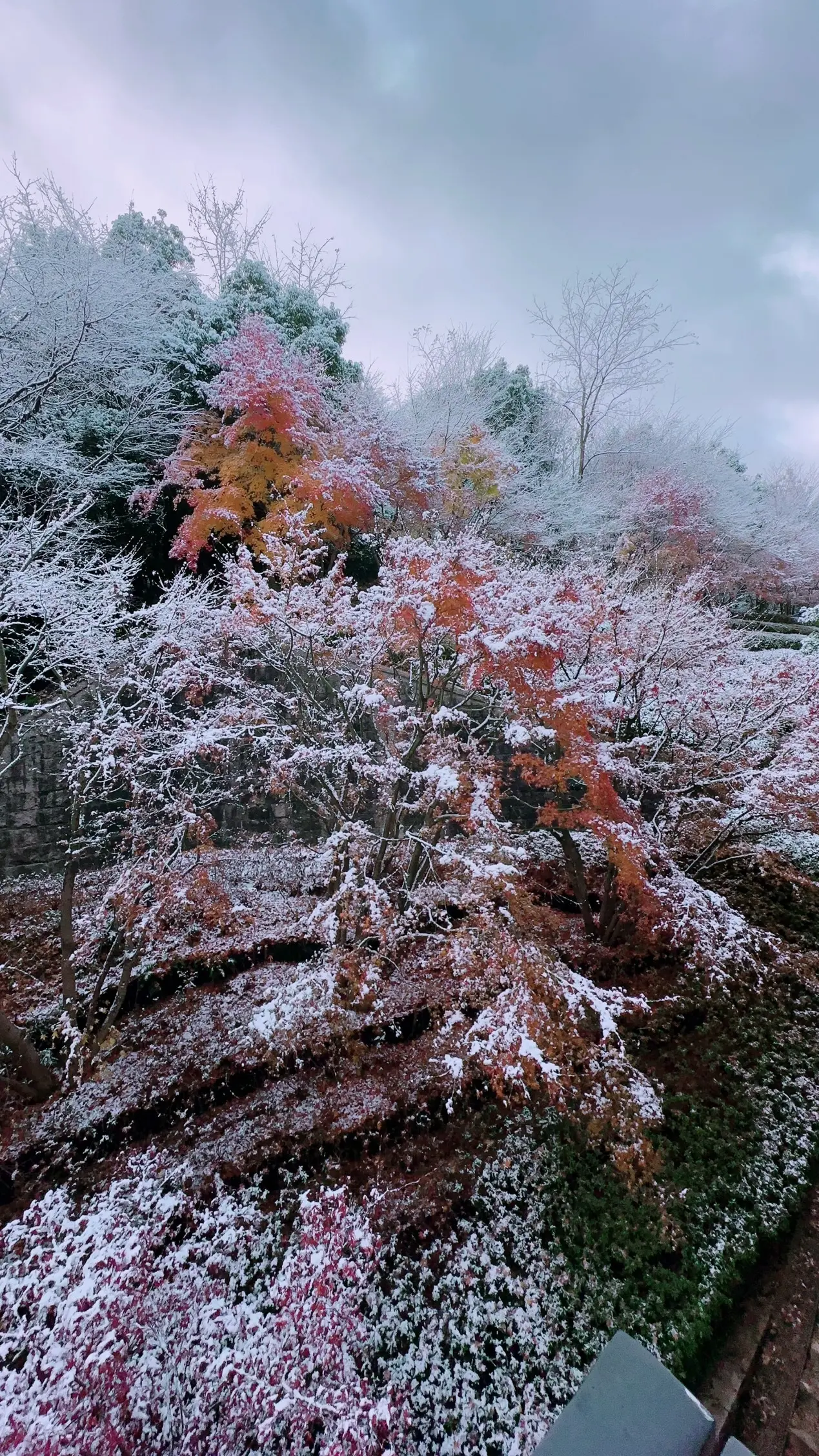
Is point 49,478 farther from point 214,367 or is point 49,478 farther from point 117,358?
point 214,367

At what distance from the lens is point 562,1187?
437 centimetres

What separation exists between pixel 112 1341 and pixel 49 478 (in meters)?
10.8

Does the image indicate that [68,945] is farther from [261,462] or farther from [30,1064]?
[261,462]

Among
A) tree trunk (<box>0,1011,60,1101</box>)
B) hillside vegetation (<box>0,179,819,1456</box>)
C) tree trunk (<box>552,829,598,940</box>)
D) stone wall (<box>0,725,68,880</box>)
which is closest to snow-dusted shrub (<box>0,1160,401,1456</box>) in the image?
hillside vegetation (<box>0,179,819,1456</box>)

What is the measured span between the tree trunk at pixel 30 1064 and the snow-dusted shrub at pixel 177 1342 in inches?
51.1

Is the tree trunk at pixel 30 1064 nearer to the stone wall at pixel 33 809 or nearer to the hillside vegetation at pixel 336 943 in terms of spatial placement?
the hillside vegetation at pixel 336 943

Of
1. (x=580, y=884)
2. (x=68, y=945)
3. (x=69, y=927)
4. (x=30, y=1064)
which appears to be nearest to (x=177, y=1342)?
(x=30, y=1064)

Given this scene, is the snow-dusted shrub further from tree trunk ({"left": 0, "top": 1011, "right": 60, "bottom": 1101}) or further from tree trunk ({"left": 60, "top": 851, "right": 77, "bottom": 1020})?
tree trunk ({"left": 60, "top": 851, "right": 77, "bottom": 1020})

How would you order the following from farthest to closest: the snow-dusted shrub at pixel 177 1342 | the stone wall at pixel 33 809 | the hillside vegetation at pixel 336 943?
the stone wall at pixel 33 809 → the hillside vegetation at pixel 336 943 → the snow-dusted shrub at pixel 177 1342

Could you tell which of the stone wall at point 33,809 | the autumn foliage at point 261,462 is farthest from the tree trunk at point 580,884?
the stone wall at point 33,809

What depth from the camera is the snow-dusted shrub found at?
259 centimetres

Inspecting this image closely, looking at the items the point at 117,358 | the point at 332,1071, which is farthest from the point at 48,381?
the point at 332,1071

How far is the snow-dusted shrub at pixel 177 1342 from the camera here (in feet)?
8.48

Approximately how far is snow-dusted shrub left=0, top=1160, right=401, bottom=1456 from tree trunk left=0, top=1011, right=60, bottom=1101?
1298 mm
